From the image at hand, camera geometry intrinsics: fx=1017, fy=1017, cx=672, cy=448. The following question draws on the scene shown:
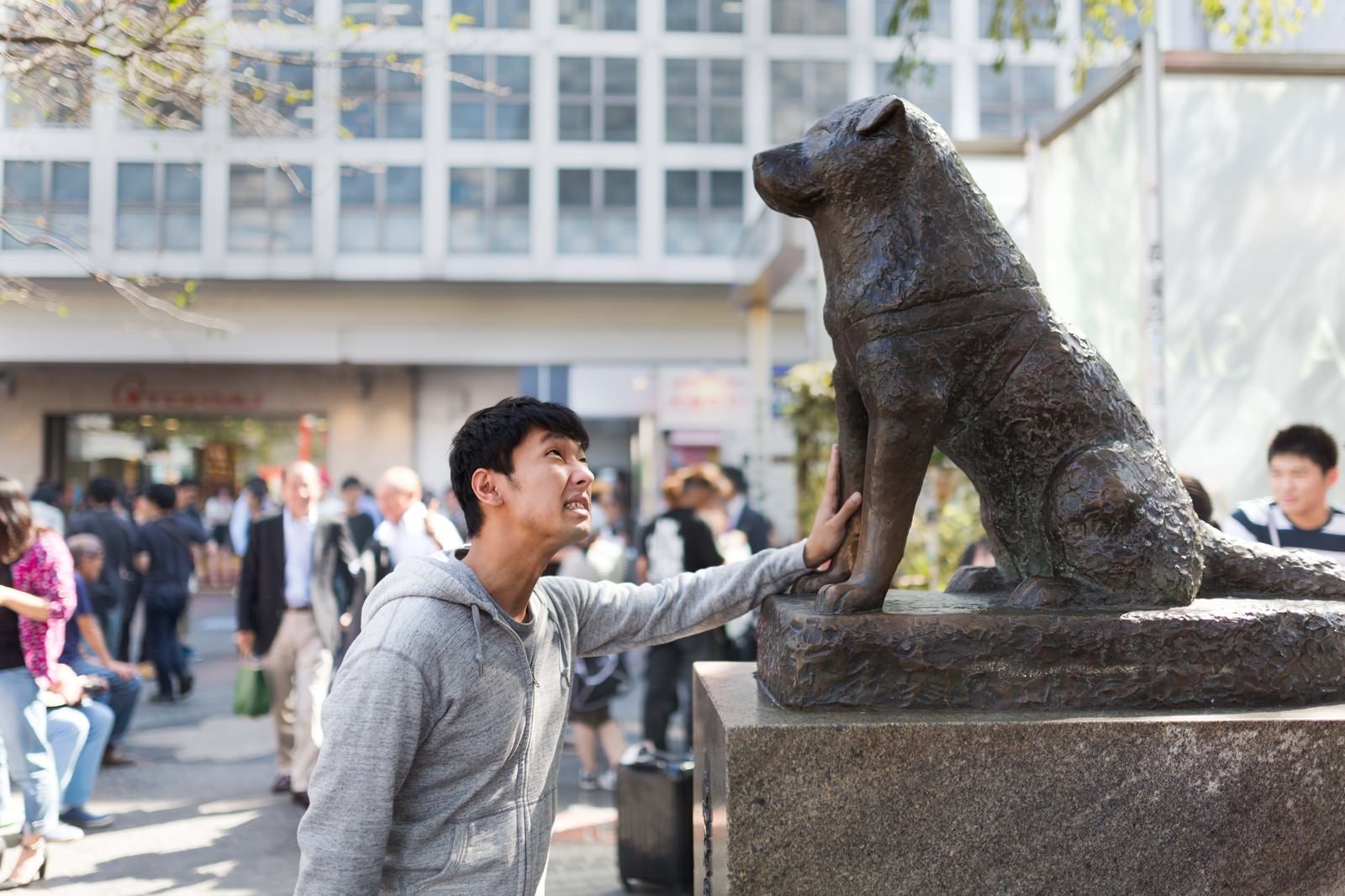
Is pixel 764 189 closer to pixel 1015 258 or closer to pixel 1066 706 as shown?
pixel 1015 258

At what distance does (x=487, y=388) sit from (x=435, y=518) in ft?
55.4

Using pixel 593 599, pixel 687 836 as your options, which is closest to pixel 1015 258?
pixel 593 599

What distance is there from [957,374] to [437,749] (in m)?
1.35

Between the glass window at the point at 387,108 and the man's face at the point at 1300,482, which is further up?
the glass window at the point at 387,108

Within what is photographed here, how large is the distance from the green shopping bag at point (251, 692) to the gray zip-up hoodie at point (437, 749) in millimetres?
4656

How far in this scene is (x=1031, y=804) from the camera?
6.78 ft

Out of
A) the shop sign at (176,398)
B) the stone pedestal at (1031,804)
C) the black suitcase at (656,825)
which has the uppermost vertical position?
the shop sign at (176,398)

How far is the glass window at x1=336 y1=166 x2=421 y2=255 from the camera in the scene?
62.8 ft

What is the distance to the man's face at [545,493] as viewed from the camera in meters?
2.02

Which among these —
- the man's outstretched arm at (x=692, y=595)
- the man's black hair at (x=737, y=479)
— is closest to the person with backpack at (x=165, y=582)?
the man's black hair at (x=737, y=479)

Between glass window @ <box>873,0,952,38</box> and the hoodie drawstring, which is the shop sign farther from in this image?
the hoodie drawstring

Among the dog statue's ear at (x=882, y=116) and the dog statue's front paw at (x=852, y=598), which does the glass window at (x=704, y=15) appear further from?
the dog statue's front paw at (x=852, y=598)

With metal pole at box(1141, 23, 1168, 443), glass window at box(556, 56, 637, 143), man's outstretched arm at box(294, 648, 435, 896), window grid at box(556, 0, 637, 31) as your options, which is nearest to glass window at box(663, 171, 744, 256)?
glass window at box(556, 56, 637, 143)

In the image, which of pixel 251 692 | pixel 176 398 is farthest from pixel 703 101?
pixel 251 692
